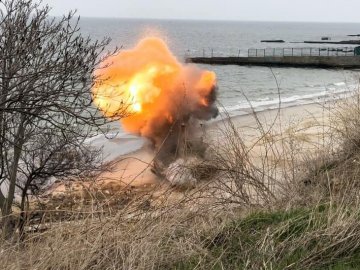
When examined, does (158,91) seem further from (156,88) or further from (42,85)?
(42,85)

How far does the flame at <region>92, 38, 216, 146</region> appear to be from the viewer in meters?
20.7

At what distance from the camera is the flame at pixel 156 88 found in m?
20.7

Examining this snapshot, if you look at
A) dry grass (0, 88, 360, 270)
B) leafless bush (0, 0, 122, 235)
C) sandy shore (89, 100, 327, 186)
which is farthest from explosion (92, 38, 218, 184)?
dry grass (0, 88, 360, 270)

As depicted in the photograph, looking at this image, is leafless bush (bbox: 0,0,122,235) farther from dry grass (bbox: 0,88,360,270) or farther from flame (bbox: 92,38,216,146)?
flame (bbox: 92,38,216,146)

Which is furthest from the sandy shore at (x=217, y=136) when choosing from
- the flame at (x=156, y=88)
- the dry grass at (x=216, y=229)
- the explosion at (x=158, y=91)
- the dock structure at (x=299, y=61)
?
the dock structure at (x=299, y=61)

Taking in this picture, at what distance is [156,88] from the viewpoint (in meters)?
20.9

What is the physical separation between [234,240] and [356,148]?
16.3ft

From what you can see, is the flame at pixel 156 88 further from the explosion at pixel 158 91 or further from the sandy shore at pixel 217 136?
the sandy shore at pixel 217 136

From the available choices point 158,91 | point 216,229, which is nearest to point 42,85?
point 216,229

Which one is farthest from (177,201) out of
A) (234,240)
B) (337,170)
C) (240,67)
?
(240,67)

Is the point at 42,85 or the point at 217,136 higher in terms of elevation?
the point at 42,85

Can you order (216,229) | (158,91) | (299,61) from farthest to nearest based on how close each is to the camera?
(299,61) → (158,91) → (216,229)

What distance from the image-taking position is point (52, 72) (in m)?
7.52

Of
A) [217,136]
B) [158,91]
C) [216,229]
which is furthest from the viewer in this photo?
[158,91]
